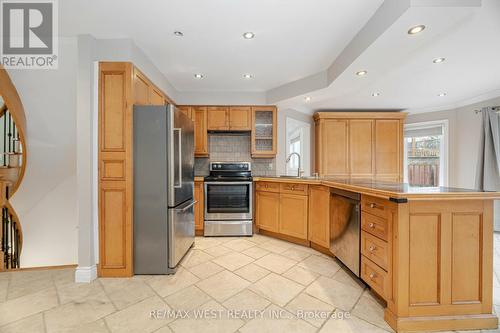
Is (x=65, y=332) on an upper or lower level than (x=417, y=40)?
lower

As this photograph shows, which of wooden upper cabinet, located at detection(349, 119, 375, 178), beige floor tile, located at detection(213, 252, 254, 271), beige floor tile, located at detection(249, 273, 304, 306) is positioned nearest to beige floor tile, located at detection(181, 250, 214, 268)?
beige floor tile, located at detection(213, 252, 254, 271)

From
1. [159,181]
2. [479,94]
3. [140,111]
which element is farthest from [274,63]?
[479,94]

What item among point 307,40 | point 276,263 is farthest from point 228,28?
point 276,263

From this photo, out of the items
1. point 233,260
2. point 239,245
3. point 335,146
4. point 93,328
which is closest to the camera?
point 93,328

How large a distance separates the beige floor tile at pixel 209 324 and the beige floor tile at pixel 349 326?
0.60 m

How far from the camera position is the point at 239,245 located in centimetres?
307

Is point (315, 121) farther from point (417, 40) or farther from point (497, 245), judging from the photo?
point (497, 245)

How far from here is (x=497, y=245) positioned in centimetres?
302

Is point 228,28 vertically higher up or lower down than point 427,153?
higher up

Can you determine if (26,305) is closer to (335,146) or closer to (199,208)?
(199,208)

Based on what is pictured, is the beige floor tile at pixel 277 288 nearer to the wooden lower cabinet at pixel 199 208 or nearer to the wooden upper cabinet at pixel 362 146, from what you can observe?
the wooden lower cabinet at pixel 199 208

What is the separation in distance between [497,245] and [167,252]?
4355 millimetres

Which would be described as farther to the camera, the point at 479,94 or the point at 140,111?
the point at 479,94

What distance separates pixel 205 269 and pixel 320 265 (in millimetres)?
1279
